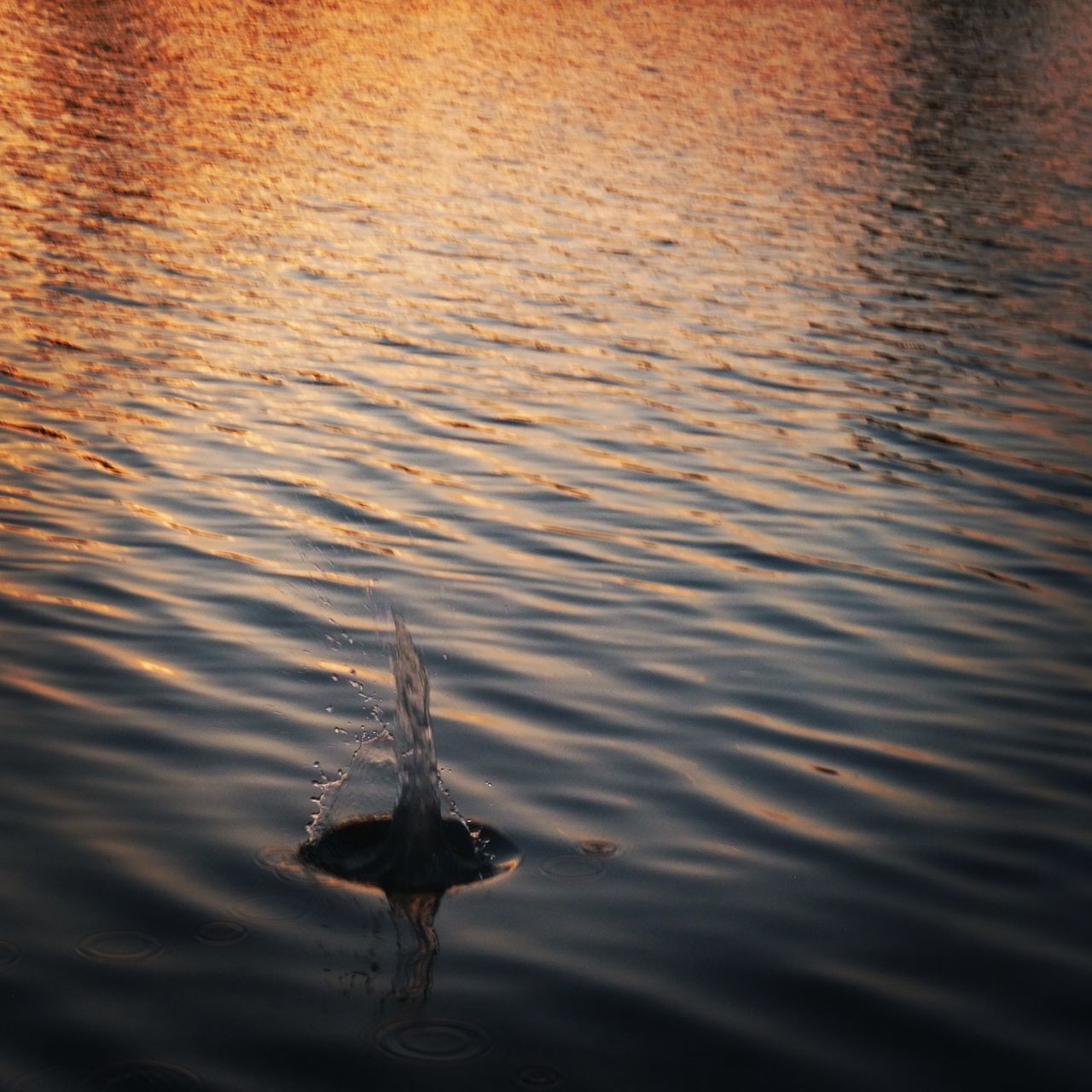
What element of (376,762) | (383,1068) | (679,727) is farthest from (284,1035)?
(679,727)

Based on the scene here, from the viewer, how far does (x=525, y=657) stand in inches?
321

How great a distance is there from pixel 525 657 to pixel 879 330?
32.7 feet

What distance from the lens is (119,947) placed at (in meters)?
5.16

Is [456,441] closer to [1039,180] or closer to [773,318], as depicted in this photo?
[773,318]

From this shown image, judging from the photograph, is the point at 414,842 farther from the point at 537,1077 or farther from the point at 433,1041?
the point at 537,1077

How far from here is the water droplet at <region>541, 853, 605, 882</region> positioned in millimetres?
5867

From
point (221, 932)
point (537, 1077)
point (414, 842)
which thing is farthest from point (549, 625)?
point (537, 1077)

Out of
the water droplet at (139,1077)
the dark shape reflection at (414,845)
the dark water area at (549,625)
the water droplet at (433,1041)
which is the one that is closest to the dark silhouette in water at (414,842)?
the dark shape reflection at (414,845)

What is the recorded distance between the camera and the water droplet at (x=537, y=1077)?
458 centimetres

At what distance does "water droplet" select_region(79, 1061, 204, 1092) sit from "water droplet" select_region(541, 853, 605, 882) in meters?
1.73

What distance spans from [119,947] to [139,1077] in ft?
2.47

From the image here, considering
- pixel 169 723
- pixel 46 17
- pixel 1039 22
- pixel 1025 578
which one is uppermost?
pixel 1039 22

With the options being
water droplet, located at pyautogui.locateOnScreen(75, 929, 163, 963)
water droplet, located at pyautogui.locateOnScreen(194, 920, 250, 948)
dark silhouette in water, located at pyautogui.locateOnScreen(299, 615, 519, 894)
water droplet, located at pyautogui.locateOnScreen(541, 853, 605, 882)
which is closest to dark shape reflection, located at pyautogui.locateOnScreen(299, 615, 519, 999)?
A: dark silhouette in water, located at pyautogui.locateOnScreen(299, 615, 519, 894)

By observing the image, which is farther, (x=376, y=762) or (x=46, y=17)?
(x=46, y=17)
